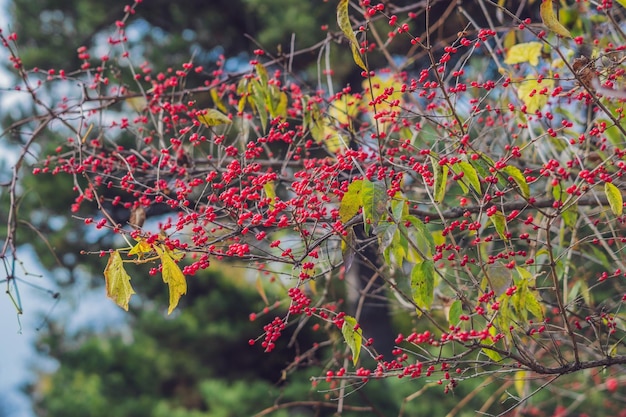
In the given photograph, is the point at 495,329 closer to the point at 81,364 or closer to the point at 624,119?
the point at 624,119

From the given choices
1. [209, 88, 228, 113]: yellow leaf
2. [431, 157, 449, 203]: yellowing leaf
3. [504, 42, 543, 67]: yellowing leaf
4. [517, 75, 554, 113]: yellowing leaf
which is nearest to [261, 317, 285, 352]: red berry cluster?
[431, 157, 449, 203]: yellowing leaf

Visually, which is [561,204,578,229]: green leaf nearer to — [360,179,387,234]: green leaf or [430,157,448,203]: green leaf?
[430,157,448,203]: green leaf

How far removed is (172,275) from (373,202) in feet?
1.42

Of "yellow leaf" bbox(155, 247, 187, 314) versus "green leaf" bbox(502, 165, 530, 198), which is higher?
"yellow leaf" bbox(155, 247, 187, 314)

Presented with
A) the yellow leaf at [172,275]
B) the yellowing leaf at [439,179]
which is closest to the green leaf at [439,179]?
the yellowing leaf at [439,179]

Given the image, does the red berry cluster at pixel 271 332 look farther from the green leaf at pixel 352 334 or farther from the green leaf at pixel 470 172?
the green leaf at pixel 470 172

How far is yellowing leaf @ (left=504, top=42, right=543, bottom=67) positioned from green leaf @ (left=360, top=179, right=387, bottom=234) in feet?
3.36

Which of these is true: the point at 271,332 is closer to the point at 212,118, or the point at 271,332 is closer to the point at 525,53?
the point at 212,118

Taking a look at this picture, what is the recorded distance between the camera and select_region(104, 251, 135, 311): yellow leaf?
1.45 m

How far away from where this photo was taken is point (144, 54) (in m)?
6.73

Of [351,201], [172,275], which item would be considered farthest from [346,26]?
[172,275]

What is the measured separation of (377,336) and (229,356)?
1558 millimetres

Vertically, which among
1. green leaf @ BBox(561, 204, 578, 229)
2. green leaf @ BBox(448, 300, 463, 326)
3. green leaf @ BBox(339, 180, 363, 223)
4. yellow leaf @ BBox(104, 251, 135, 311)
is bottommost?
green leaf @ BBox(448, 300, 463, 326)

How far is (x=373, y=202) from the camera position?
54.2 inches
